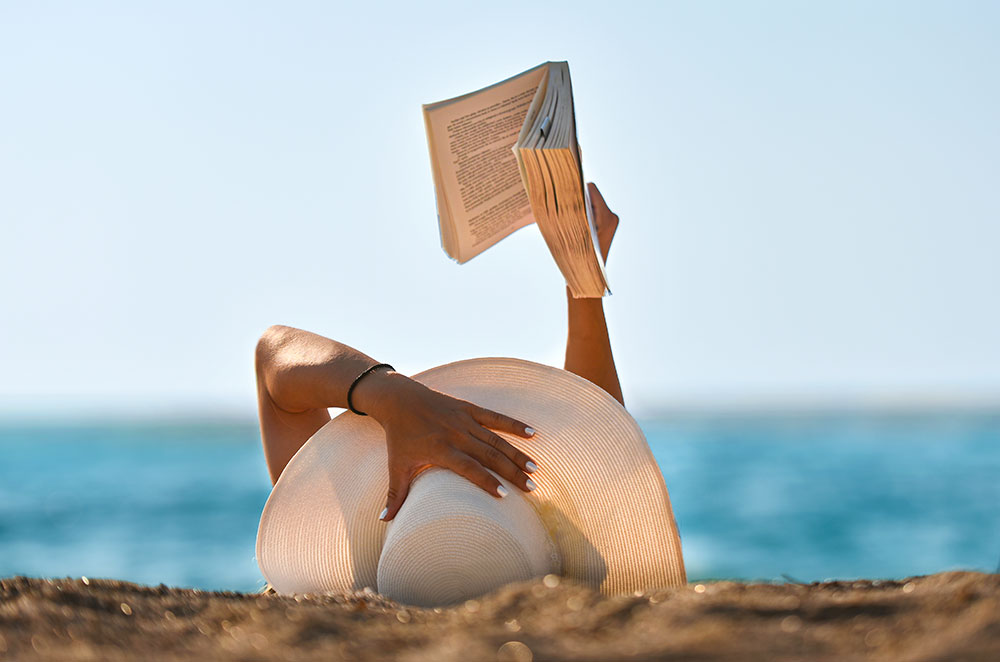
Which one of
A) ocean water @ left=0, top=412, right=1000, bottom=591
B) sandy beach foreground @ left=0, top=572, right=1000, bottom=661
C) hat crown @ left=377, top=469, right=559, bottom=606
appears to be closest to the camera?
sandy beach foreground @ left=0, top=572, right=1000, bottom=661

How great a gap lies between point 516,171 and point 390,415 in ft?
3.25

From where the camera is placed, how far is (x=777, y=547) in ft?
42.3

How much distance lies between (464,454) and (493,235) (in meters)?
0.95

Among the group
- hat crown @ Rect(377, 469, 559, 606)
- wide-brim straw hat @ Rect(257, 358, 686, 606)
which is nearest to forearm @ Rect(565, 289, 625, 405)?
wide-brim straw hat @ Rect(257, 358, 686, 606)

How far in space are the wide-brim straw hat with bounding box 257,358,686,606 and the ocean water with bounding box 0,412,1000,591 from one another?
4506 mm

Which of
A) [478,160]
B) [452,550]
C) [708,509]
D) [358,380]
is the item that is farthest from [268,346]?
[708,509]

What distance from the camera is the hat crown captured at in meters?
1.77

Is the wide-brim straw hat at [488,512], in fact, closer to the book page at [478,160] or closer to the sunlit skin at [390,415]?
the sunlit skin at [390,415]

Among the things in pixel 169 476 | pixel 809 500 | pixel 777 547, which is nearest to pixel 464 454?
pixel 777 547

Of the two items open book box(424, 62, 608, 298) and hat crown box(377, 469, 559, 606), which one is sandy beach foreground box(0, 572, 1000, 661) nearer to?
hat crown box(377, 469, 559, 606)

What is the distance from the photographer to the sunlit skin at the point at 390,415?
74.3 inches

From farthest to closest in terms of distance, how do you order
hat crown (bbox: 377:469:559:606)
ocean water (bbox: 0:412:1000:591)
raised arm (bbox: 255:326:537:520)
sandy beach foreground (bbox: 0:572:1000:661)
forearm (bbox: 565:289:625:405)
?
ocean water (bbox: 0:412:1000:591), forearm (bbox: 565:289:625:405), raised arm (bbox: 255:326:537:520), hat crown (bbox: 377:469:559:606), sandy beach foreground (bbox: 0:572:1000:661)

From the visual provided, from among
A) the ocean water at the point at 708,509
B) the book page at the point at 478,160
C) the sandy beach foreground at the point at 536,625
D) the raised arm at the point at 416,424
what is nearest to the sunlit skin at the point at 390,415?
the raised arm at the point at 416,424

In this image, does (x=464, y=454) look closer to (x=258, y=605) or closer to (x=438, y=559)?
(x=438, y=559)
